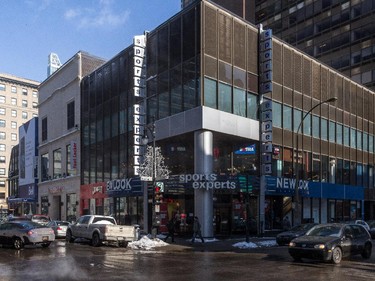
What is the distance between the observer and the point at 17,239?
22969 mm

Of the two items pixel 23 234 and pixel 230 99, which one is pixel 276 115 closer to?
pixel 230 99

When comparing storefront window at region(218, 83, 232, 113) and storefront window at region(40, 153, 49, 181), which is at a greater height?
storefront window at region(218, 83, 232, 113)

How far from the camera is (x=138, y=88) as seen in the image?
35.5m

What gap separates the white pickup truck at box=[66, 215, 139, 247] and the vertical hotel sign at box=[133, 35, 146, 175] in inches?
331

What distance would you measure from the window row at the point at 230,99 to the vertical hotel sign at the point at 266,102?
69cm

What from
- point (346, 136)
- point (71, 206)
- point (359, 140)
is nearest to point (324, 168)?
point (346, 136)

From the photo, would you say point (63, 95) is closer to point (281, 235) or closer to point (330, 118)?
point (330, 118)

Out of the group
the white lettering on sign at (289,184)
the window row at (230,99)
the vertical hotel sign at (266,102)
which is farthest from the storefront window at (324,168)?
the window row at (230,99)

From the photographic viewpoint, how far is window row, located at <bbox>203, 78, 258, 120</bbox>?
3088 cm

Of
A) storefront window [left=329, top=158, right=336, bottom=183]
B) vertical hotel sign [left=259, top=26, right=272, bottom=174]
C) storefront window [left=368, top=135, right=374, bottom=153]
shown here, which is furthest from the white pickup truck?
storefront window [left=368, top=135, right=374, bottom=153]

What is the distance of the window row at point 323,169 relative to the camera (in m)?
37.2

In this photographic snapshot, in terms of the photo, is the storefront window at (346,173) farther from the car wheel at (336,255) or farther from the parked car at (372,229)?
the car wheel at (336,255)

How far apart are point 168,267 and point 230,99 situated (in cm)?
1821

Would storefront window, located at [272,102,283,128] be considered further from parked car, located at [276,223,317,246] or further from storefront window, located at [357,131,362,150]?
storefront window, located at [357,131,362,150]
